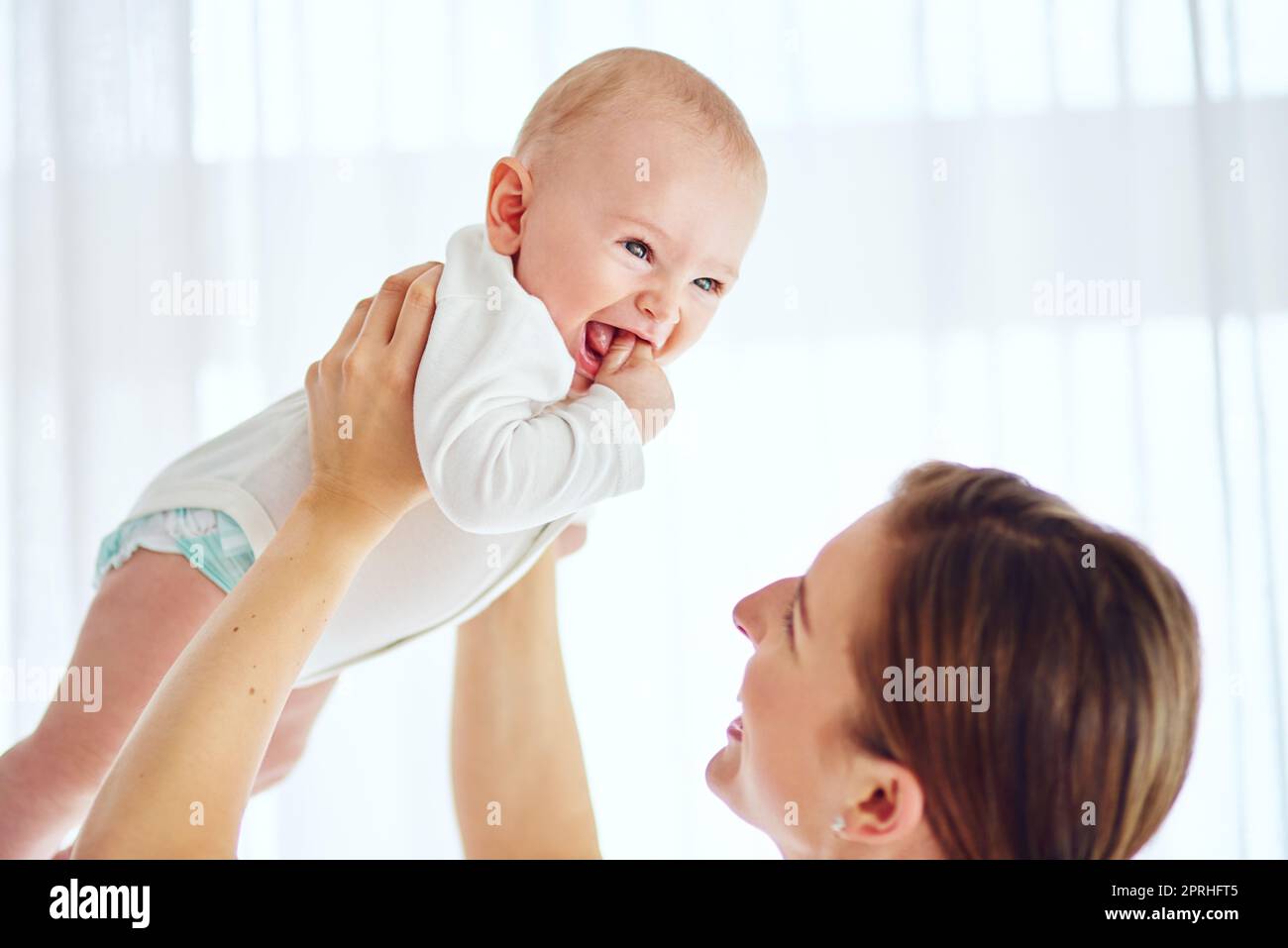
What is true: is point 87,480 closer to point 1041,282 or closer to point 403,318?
point 403,318

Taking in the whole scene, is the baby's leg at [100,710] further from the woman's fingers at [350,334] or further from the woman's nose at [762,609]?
the woman's nose at [762,609]

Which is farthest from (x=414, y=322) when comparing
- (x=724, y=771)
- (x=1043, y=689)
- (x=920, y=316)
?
(x=920, y=316)

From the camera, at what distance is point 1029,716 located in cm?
64

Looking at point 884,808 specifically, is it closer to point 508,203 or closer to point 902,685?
point 902,685

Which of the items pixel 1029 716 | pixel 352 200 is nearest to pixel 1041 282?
pixel 352 200

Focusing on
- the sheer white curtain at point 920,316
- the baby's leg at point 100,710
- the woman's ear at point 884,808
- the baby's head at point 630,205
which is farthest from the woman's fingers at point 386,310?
the sheer white curtain at point 920,316

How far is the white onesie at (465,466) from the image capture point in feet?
2.71

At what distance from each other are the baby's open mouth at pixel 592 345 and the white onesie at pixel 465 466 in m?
0.06

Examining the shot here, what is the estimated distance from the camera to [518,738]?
111cm

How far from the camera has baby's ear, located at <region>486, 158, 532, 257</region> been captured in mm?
1012

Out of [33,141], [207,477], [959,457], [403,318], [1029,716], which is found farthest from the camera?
[33,141]

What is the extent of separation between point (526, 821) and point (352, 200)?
1.49 m

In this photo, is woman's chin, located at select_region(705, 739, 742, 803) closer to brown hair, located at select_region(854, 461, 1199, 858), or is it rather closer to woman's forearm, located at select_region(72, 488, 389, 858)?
brown hair, located at select_region(854, 461, 1199, 858)

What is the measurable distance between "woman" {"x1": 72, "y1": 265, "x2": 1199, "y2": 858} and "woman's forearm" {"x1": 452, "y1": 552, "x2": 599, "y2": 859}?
0.94ft
